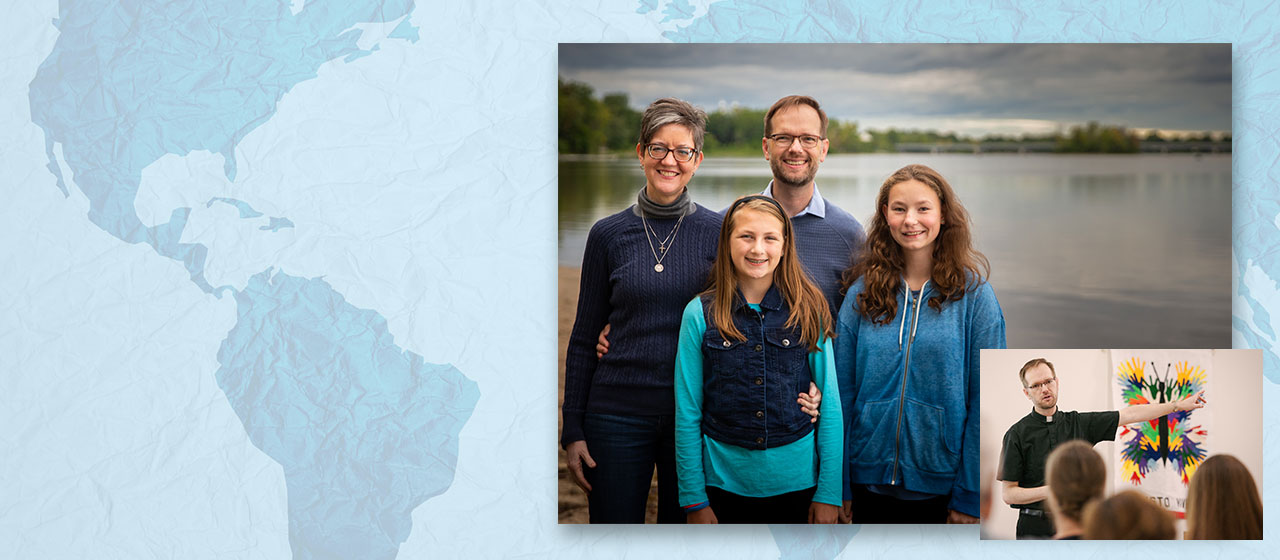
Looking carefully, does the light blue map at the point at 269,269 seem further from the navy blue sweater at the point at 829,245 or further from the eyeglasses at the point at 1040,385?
the eyeglasses at the point at 1040,385

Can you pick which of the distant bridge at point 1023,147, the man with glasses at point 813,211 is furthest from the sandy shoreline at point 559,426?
Result: the distant bridge at point 1023,147

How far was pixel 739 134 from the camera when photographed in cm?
179

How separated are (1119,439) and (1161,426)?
8cm

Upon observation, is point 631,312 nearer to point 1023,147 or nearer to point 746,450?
point 746,450

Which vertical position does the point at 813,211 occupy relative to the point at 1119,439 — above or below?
above

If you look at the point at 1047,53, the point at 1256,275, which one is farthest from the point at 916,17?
the point at 1256,275

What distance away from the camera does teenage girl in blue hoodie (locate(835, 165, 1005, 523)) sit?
70.1 inches

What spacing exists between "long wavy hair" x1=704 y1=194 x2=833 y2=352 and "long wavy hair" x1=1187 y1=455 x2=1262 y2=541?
0.72m

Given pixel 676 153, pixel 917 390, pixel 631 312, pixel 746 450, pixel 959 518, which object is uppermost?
pixel 676 153

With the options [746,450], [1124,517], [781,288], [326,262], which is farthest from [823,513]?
[326,262]

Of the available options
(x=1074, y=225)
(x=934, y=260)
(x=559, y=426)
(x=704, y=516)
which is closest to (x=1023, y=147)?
(x=1074, y=225)

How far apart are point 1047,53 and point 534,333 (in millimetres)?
1049

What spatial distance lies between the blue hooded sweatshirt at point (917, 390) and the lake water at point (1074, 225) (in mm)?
98

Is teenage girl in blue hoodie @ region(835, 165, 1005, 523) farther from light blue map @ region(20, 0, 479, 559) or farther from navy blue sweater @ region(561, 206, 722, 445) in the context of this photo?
light blue map @ region(20, 0, 479, 559)
